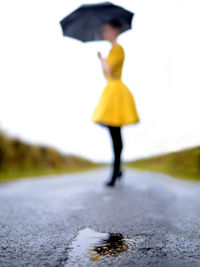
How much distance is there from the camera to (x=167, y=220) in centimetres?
244

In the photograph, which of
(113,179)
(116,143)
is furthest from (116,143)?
(113,179)

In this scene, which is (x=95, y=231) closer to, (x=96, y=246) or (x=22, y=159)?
(x=96, y=246)

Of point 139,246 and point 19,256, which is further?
point 139,246

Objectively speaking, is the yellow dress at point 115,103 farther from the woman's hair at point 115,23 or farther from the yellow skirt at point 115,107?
the woman's hair at point 115,23

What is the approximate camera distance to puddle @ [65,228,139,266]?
1.49 m

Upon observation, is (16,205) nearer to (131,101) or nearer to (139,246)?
(139,246)

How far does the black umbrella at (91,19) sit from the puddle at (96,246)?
3576 millimetres

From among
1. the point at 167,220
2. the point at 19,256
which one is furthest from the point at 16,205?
the point at 19,256

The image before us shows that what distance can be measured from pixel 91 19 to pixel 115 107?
1.44m

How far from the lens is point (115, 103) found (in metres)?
4.65

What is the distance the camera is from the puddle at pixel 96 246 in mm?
1493

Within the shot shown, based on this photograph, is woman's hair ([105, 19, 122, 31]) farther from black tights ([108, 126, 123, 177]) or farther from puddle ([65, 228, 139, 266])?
puddle ([65, 228, 139, 266])

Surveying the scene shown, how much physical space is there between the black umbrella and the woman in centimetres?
11

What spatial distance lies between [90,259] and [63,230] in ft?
2.19
